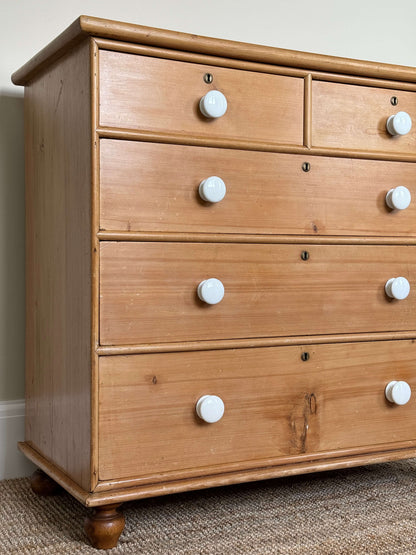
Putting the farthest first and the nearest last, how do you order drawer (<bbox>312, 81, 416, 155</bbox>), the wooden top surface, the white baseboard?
the white baseboard
drawer (<bbox>312, 81, 416, 155</bbox>)
the wooden top surface

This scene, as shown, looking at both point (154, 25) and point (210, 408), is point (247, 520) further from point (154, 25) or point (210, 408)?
point (154, 25)

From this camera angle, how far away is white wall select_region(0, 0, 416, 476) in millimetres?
1822

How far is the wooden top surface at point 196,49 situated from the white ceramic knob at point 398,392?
2.22ft

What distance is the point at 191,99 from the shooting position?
1441 mm

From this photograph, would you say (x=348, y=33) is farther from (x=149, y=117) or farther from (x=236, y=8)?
(x=149, y=117)

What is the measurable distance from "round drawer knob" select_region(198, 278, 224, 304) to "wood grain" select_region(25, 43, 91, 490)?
8.6 inches

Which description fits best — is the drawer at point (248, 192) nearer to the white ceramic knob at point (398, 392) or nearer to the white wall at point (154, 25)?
the white ceramic knob at point (398, 392)

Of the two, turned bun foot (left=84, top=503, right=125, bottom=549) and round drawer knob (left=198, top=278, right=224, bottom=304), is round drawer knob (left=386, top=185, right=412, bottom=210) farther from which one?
turned bun foot (left=84, top=503, right=125, bottom=549)

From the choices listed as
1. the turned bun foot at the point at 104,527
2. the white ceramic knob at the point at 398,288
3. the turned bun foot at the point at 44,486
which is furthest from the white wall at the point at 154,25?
the white ceramic knob at the point at 398,288

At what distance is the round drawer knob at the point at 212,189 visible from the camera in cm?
143

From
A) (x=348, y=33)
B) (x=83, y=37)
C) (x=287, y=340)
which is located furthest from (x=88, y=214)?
(x=348, y=33)

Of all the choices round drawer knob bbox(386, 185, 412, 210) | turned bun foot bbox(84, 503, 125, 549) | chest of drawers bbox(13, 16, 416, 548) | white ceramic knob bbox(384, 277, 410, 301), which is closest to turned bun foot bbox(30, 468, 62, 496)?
chest of drawers bbox(13, 16, 416, 548)

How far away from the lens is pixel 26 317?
1799mm

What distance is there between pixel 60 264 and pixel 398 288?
725mm
